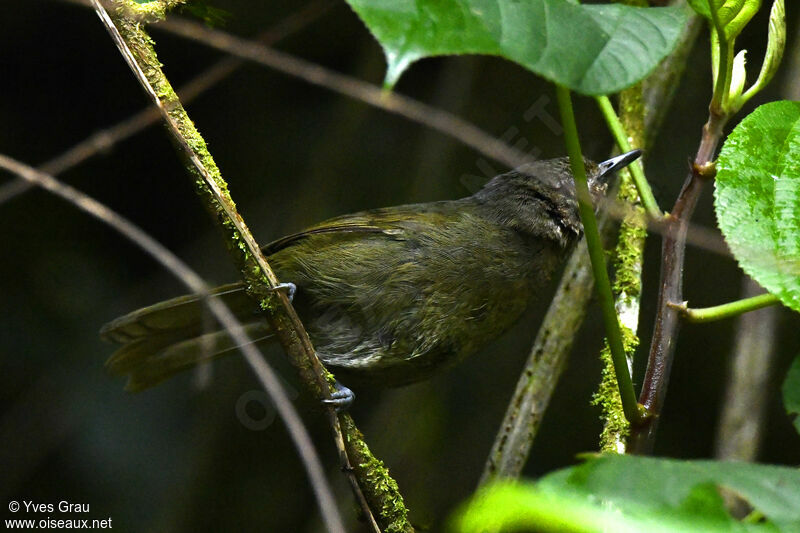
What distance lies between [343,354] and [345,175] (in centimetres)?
221

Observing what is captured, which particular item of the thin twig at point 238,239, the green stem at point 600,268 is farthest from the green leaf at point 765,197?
the thin twig at point 238,239

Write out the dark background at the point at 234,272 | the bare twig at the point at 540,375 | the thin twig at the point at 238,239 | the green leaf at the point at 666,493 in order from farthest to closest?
the dark background at the point at 234,272
the bare twig at the point at 540,375
the thin twig at the point at 238,239
the green leaf at the point at 666,493

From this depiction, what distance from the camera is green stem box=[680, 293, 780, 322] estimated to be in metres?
1.74

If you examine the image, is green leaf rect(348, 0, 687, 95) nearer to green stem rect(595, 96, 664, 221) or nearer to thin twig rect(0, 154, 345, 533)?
green stem rect(595, 96, 664, 221)

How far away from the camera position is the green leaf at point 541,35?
1.28 m

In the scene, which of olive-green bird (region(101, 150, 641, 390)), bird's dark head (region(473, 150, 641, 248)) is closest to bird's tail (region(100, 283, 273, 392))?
olive-green bird (region(101, 150, 641, 390))

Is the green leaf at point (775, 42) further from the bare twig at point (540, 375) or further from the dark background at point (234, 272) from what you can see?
the dark background at point (234, 272)

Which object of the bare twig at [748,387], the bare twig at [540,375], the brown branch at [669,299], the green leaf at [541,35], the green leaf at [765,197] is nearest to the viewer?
the green leaf at [541,35]

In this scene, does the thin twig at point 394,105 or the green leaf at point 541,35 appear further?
the thin twig at point 394,105

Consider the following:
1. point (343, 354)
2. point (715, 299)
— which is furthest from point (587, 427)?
point (343, 354)

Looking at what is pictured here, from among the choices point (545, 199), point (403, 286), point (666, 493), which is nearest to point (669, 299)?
point (666, 493)

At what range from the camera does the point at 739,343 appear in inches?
153

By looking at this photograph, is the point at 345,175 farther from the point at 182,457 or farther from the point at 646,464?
the point at 646,464

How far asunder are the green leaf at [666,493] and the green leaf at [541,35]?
0.61m
